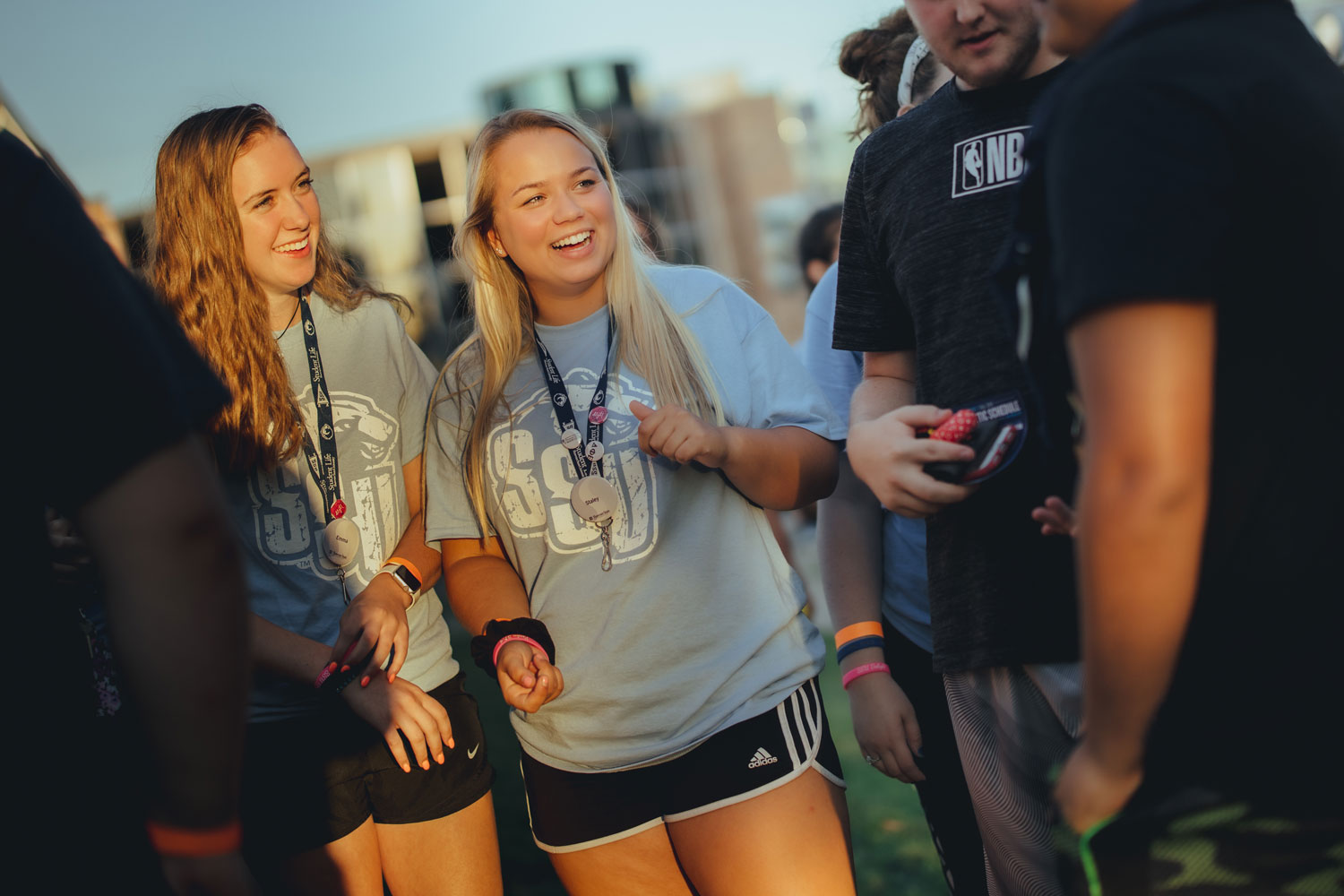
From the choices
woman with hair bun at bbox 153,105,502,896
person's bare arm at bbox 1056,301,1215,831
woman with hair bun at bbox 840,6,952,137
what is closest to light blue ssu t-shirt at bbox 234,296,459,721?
woman with hair bun at bbox 153,105,502,896

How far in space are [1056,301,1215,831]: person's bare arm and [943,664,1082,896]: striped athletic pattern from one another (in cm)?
46

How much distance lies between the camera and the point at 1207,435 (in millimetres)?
1094

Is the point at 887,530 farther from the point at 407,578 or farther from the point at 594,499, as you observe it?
the point at 407,578

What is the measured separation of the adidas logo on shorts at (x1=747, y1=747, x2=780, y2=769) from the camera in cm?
211

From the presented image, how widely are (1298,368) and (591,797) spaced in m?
1.63

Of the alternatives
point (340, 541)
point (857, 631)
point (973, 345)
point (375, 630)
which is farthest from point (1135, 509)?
point (340, 541)

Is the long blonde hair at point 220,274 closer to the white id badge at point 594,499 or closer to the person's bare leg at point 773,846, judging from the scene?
the white id badge at point 594,499

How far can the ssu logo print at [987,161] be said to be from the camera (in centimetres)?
182

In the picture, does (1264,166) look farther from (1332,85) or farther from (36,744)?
(36,744)

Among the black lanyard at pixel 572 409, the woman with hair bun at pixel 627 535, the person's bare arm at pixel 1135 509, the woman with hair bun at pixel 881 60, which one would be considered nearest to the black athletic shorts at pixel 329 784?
the woman with hair bun at pixel 627 535

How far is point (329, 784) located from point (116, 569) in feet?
4.44

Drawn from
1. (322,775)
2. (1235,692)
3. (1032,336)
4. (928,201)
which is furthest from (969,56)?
(322,775)

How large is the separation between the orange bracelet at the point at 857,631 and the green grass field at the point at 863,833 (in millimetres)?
2020

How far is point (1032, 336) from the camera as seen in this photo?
4.54ft
